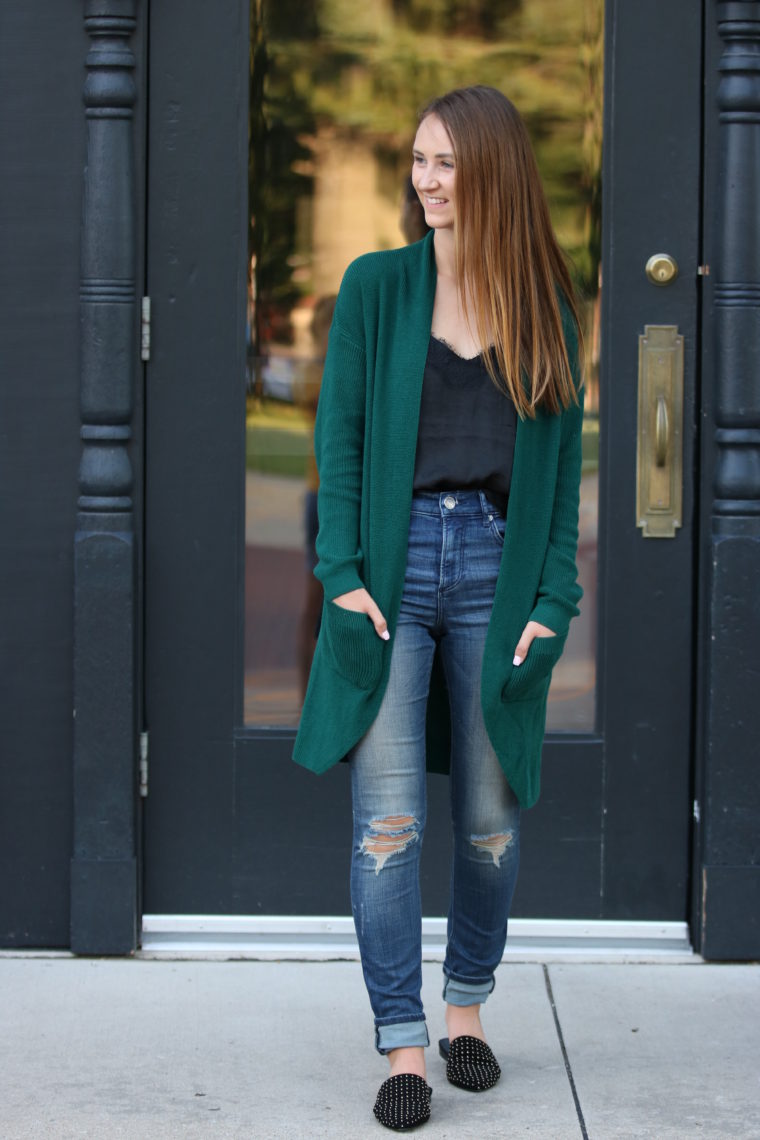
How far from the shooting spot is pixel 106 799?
388cm

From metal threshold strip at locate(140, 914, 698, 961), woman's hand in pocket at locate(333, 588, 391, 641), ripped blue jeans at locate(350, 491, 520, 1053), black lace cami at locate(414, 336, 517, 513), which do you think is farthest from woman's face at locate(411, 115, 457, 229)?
metal threshold strip at locate(140, 914, 698, 961)

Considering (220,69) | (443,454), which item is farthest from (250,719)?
(220,69)

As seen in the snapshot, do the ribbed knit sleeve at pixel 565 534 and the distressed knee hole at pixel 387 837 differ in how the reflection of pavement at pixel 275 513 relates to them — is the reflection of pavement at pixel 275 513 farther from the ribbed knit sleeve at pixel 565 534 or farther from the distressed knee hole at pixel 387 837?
the distressed knee hole at pixel 387 837

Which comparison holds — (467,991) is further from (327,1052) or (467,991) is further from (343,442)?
(343,442)

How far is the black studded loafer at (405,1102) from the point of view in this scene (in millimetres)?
2961

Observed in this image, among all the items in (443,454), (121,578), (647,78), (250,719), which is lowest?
(250,719)

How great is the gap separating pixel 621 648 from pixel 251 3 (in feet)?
5.86

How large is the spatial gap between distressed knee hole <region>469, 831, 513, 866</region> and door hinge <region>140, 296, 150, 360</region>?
151cm

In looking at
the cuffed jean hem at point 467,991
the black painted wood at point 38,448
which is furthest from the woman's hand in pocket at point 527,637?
the black painted wood at point 38,448

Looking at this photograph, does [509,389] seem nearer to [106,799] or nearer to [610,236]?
[610,236]

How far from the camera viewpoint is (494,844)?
10.1 ft

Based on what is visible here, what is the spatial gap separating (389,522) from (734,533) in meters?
1.25

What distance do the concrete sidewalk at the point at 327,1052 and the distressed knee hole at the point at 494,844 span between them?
1.60 ft

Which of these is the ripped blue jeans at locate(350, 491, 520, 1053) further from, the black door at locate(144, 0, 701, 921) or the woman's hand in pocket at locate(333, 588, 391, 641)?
the black door at locate(144, 0, 701, 921)
